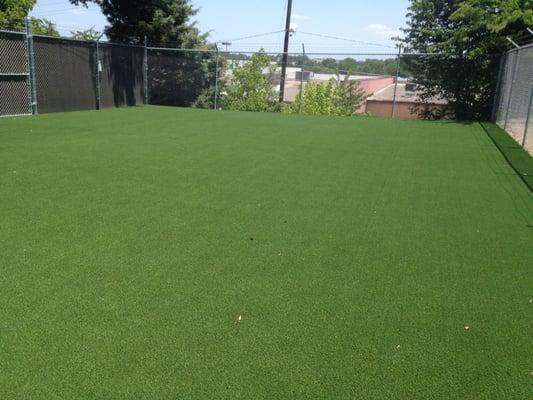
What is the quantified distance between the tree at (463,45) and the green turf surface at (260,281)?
8.27 metres

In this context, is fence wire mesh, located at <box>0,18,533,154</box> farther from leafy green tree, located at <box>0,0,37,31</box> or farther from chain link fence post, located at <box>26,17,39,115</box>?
leafy green tree, located at <box>0,0,37,31</box>

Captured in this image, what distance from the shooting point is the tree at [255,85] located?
1753 centimetres

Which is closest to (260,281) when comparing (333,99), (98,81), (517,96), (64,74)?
(517,96)

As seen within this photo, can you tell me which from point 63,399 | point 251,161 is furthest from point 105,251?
point 251,161

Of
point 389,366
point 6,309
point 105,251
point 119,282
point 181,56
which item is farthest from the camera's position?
point 181,56

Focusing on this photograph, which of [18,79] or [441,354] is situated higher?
[18,79]

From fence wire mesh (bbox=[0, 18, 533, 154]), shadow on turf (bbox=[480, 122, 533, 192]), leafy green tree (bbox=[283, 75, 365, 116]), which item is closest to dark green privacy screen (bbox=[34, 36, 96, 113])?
fence wire mesh (bbox=[0, 18, 533, 154])

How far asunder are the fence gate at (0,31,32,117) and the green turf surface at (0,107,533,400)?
5.58 meters

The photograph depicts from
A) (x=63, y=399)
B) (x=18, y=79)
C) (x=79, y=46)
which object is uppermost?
(x=79, y=46)

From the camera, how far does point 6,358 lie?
2365 millimetres

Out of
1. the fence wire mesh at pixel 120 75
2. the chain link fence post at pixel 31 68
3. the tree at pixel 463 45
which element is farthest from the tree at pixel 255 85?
the chain link fence post at pixel 31 68

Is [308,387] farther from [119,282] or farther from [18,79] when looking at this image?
[18,79]

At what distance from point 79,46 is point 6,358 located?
12997 millimetres

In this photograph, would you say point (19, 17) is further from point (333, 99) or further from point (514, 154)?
point (514, 154)
